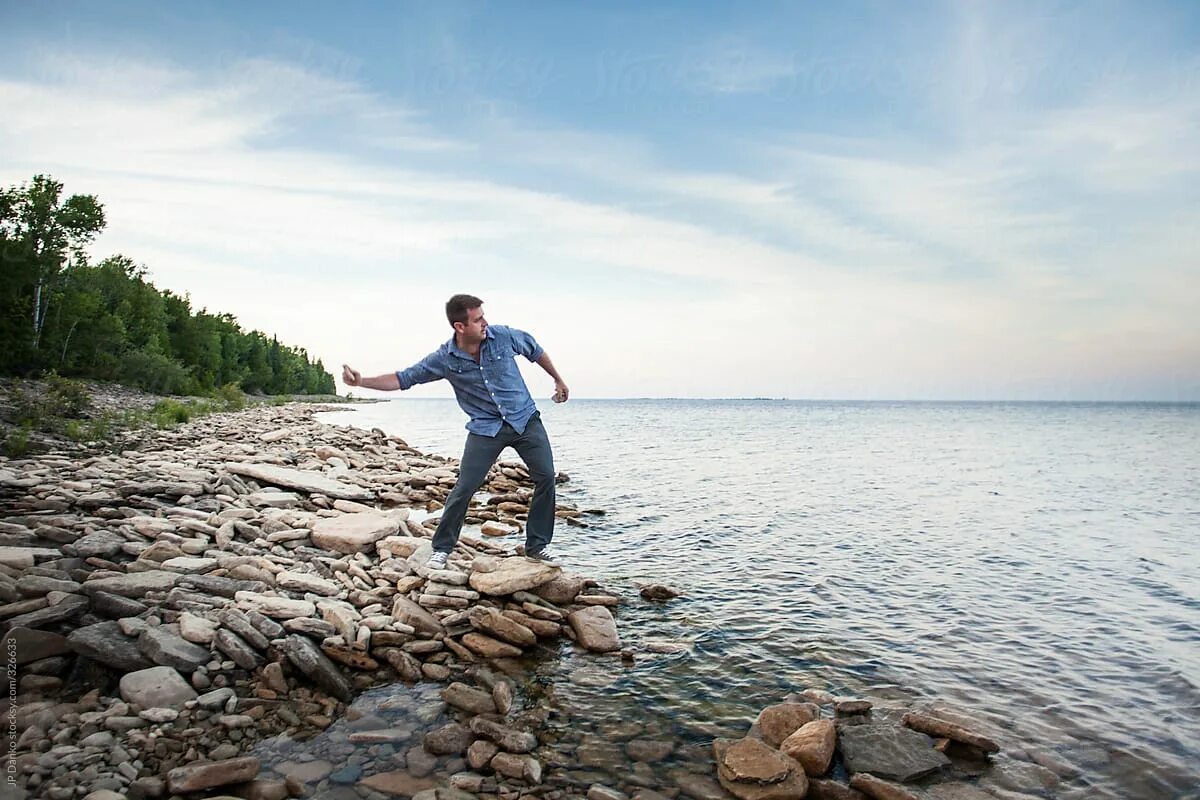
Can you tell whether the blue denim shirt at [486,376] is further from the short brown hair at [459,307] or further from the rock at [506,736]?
the rock at [506,736]

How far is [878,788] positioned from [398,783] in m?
2.86

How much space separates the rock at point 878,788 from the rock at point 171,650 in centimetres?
460

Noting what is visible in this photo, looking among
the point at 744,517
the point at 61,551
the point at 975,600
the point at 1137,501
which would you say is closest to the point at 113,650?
the point at 61,551

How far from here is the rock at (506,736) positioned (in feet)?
14.5

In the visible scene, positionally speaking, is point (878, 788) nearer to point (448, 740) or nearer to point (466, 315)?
point (448, 740)

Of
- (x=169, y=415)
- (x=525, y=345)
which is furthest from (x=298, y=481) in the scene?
(x=169, y=415)

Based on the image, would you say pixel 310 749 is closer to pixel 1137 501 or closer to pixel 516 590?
pixel 516 590

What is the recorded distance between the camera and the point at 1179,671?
635 cm

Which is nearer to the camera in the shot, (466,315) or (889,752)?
(889,752)

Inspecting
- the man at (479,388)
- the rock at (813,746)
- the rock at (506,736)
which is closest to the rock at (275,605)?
the man at (479,388)

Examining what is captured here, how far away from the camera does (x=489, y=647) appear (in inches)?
236

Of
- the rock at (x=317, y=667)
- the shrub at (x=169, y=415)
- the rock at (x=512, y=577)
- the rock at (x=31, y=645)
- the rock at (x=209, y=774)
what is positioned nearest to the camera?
the rock at (x=209, y=774)

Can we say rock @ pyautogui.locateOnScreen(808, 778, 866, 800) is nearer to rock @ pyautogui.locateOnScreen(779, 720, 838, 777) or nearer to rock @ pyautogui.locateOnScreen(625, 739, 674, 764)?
rock @ pyautogui.locateOnScreen(779, 720, 838, 777)

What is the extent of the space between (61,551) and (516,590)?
4384 millimetres
